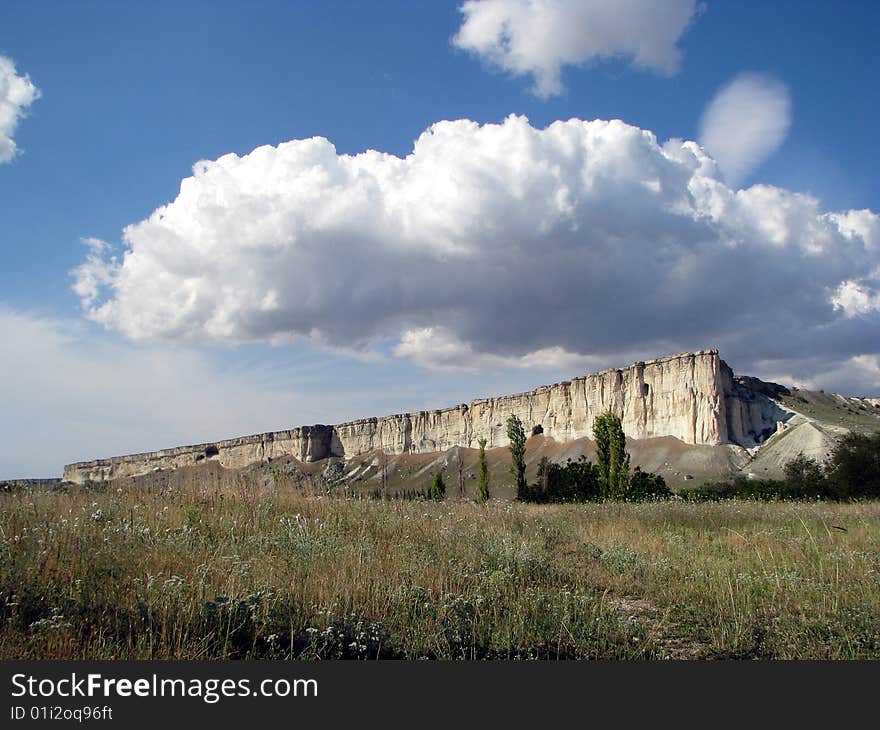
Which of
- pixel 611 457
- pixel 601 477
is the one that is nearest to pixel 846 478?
pixel 601 477

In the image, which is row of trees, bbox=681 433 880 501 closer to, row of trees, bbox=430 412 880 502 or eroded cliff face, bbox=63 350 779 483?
row of trees, bbox=430 412 880 502

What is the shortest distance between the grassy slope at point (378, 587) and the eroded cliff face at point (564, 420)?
74.1 meters

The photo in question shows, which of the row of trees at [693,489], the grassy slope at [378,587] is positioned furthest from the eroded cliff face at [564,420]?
the grassy slope at [378,587]

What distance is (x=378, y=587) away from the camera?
16.8 feet

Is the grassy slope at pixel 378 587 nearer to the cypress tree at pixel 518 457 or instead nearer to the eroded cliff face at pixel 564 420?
the cypress tree at pixel 518 457

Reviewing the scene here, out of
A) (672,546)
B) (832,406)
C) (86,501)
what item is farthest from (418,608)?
(832,406)

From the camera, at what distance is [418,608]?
4.78 m

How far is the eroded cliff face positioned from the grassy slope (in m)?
74.1

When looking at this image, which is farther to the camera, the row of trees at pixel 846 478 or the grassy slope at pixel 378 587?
the row of trees at pixel 846 478

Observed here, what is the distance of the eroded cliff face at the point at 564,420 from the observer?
10894cm

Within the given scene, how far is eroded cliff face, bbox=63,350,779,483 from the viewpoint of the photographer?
108938 mm

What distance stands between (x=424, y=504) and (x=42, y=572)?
24.5ft

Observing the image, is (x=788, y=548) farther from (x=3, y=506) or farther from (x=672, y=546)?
(x=3, y=506)

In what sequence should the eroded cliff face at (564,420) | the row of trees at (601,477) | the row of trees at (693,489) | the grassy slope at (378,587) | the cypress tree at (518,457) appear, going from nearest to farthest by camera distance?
1. the grassy slope at (378,587)
2. the row of trees at (693,489)
3. the row of trees at (601,477)
4. the cypress tree at (518,457)
5. the eroded cliff face at (564,420)
